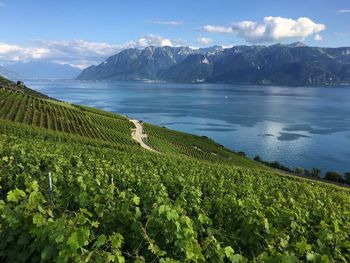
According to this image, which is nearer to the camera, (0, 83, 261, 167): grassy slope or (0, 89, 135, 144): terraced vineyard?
(0, 89, 135, 144): terraced vineyard

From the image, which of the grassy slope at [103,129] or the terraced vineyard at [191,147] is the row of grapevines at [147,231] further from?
the grassy slope at [103,129]

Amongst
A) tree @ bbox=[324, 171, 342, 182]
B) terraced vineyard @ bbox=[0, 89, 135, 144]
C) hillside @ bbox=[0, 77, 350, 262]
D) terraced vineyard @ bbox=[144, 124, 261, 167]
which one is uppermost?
hillside @ bbox=[0, 77, 350, 262]

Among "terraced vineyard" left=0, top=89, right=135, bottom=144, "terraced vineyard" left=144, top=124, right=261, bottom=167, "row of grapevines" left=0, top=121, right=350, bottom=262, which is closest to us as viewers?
"row of grapevines" left=0, top=121, right=350, bottom=262

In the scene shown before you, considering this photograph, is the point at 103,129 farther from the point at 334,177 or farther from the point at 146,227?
the point at 146,227

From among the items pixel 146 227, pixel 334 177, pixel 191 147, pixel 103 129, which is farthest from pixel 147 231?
pixel 191 147

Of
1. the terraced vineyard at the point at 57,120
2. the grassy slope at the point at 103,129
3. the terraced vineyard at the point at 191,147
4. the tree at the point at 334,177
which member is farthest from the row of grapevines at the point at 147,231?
the tree at the point at 334,177

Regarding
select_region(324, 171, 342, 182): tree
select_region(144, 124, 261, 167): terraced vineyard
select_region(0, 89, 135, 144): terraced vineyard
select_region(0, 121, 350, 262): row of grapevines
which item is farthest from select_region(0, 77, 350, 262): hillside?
select_region(324, 171, 342, 182): tree

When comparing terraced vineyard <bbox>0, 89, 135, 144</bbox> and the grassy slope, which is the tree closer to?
the grassy slope

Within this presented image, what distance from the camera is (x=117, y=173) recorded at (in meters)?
16.6

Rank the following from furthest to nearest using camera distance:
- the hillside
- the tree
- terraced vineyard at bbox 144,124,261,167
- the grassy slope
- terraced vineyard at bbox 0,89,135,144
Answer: terraced vineyard at bbox 144,124,261,167 < the tree < the grassy slope < terraced vineyard at bbox 0,89,135,144 < the hillside

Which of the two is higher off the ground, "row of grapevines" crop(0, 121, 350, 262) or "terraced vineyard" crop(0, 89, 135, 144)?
"row of grapevines" crop(0, 121, 350, 262)

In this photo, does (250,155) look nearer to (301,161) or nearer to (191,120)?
(301,161)

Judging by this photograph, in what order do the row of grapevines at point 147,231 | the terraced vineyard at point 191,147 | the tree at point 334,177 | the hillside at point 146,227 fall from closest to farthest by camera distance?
1. the row of grapevines at point 147,231
2. the hillside at point 146,227
3. the tree at point 334,177
4. the terraced vineyard at point 191,147

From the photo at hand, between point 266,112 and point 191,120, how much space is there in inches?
2073
